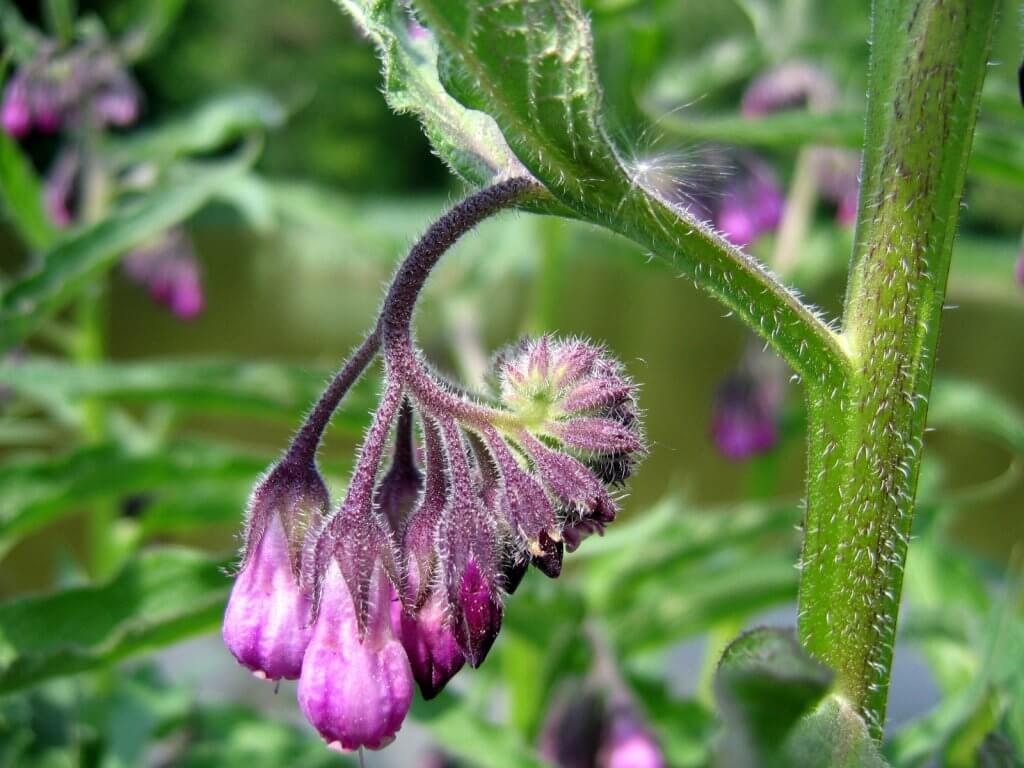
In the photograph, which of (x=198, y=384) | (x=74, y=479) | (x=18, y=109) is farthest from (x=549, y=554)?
(x=18, y=109)

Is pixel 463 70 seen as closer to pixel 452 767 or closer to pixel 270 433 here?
pixel 452 767

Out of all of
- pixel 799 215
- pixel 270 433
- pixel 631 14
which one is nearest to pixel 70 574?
pixel 631 14

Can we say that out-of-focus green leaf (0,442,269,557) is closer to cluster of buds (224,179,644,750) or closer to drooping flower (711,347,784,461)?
cluster of buds (224,179,644,750)

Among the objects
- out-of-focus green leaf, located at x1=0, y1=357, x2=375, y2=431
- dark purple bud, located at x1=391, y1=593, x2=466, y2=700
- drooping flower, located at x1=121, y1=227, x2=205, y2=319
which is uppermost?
dark purple bud, located at x1=391, y1=593, x2=466, y2=700

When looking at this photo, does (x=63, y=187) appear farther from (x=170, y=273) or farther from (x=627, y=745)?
(x=627, y=745)

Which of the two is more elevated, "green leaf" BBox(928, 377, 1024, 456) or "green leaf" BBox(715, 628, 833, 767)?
"green leaf" BBox(715, 628, 833, 767)

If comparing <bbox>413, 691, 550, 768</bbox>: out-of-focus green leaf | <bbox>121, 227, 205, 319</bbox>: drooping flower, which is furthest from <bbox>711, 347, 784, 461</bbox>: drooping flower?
<bbox>413, 691, 550, 768</bbox>: out-of-focus green leaf

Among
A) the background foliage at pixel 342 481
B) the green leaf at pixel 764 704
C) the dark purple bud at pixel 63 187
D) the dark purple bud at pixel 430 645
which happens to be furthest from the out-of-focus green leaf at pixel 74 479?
the dark purple bud at pixel 63 187
